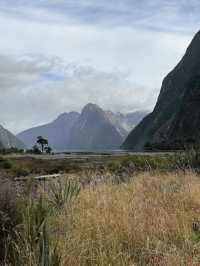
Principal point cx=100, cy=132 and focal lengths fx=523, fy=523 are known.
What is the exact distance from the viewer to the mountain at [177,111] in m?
118

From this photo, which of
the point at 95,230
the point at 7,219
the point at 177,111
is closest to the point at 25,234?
the point at 7,219

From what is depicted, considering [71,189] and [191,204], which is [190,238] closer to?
[191,204]

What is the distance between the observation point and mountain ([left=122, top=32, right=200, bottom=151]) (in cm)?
11806

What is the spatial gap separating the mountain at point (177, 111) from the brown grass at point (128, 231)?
80826mm

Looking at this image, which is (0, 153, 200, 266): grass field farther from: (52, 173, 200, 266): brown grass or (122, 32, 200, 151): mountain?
(122, 32, 200, 151): mountain

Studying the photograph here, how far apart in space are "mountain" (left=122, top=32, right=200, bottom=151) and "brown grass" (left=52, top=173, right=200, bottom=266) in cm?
8083

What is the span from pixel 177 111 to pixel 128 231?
12643 cm

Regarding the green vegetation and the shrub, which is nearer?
the green vegetation

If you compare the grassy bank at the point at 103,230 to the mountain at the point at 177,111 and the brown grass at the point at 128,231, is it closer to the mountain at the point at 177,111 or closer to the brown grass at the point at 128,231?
the brown grass at the point at 128,231

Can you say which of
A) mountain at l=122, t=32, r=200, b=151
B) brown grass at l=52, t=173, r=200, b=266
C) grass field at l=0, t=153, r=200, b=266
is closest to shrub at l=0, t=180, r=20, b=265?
grass field at l=0, t=153, r=200, b=266

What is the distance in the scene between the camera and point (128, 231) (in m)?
6.07

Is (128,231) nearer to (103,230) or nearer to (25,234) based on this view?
(103,230)

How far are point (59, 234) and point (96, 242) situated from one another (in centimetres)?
44

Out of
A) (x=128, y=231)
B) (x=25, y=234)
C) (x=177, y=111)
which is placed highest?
(x=177, y=111)
